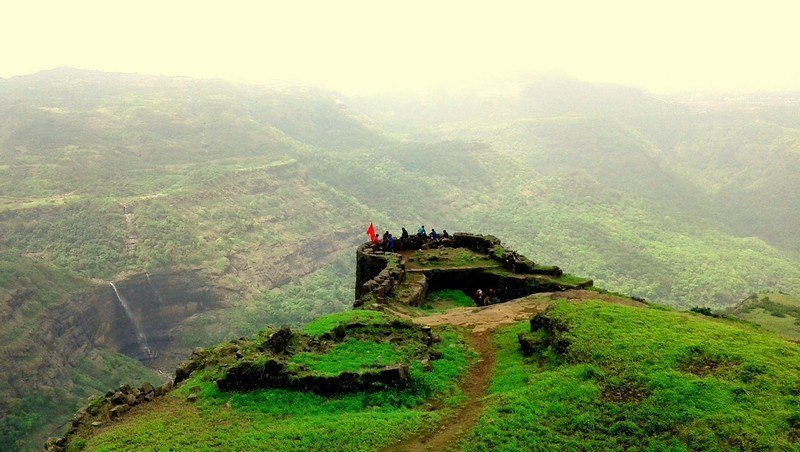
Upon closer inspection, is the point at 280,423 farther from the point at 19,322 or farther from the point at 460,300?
the point at 19,322

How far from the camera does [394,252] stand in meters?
41.7

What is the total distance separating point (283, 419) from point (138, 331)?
310 ft

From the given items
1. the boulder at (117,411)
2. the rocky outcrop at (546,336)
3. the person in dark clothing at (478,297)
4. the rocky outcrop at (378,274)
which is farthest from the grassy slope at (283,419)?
the person in dark clothing at (478,297)

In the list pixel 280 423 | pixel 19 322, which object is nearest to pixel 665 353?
pixel 280 423

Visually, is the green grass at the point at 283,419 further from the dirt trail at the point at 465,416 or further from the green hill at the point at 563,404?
the dirt trail at the point at 465,416

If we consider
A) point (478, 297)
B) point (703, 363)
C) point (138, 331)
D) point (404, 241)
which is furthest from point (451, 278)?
point (138, 331)

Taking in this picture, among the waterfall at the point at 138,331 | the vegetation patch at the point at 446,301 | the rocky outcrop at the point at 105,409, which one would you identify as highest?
the rocky outcrop at the point at 105,409

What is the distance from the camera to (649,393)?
1531 cm

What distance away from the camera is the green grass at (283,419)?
15.2 metres

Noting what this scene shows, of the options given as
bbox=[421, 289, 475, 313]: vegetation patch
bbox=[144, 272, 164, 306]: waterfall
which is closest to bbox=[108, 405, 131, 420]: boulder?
bbox=[421, 289, 475, 313]: vegetation patch

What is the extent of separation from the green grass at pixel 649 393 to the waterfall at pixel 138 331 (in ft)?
307

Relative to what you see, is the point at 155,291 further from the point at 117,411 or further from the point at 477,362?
the point at 477,362

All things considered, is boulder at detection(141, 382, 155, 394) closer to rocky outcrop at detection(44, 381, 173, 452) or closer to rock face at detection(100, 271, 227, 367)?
rocky outcrop at detection(44, 381, 173, 452)

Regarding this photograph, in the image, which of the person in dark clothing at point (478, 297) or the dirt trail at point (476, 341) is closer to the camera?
the dirt trail at point (476, 341)
